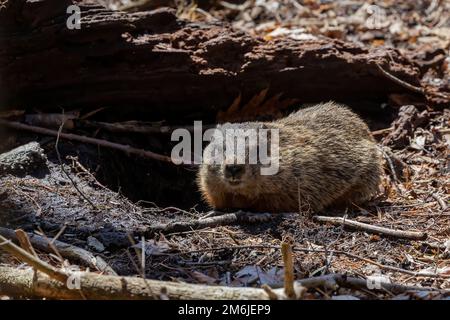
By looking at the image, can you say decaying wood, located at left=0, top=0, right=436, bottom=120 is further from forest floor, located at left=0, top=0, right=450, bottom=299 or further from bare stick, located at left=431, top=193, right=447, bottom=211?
bare stick, located at left=431, top=193, right=447, bottom=211

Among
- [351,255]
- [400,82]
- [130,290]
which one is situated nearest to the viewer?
[130,290]

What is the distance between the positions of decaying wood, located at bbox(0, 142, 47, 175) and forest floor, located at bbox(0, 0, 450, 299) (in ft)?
0.30

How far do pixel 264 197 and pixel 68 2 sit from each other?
9.65 ft

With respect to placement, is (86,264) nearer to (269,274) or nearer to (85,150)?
(269,274)

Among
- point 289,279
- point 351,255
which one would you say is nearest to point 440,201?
point 351,255

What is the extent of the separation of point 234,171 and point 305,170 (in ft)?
3.00

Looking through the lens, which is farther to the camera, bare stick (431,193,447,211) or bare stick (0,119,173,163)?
bare stick (0,119,173,163)

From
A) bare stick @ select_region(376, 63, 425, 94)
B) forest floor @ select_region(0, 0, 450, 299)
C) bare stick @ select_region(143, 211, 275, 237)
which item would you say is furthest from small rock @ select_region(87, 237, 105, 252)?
bare stick @ select_region(376, 63, 425, 94)

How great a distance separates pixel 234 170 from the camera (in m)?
5.89

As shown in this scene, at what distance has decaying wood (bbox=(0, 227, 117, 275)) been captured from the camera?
4648mm

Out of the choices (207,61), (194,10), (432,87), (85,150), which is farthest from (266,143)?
(194,10)

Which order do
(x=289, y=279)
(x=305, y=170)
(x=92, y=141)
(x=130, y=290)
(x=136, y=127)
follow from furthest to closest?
(x=136, y=127)
(x=92, y=141)
(x=305, y=170)
(x=130, y=290)
(x=289, y=279)

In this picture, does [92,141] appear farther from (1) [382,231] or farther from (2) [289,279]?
(2) [289,279]
